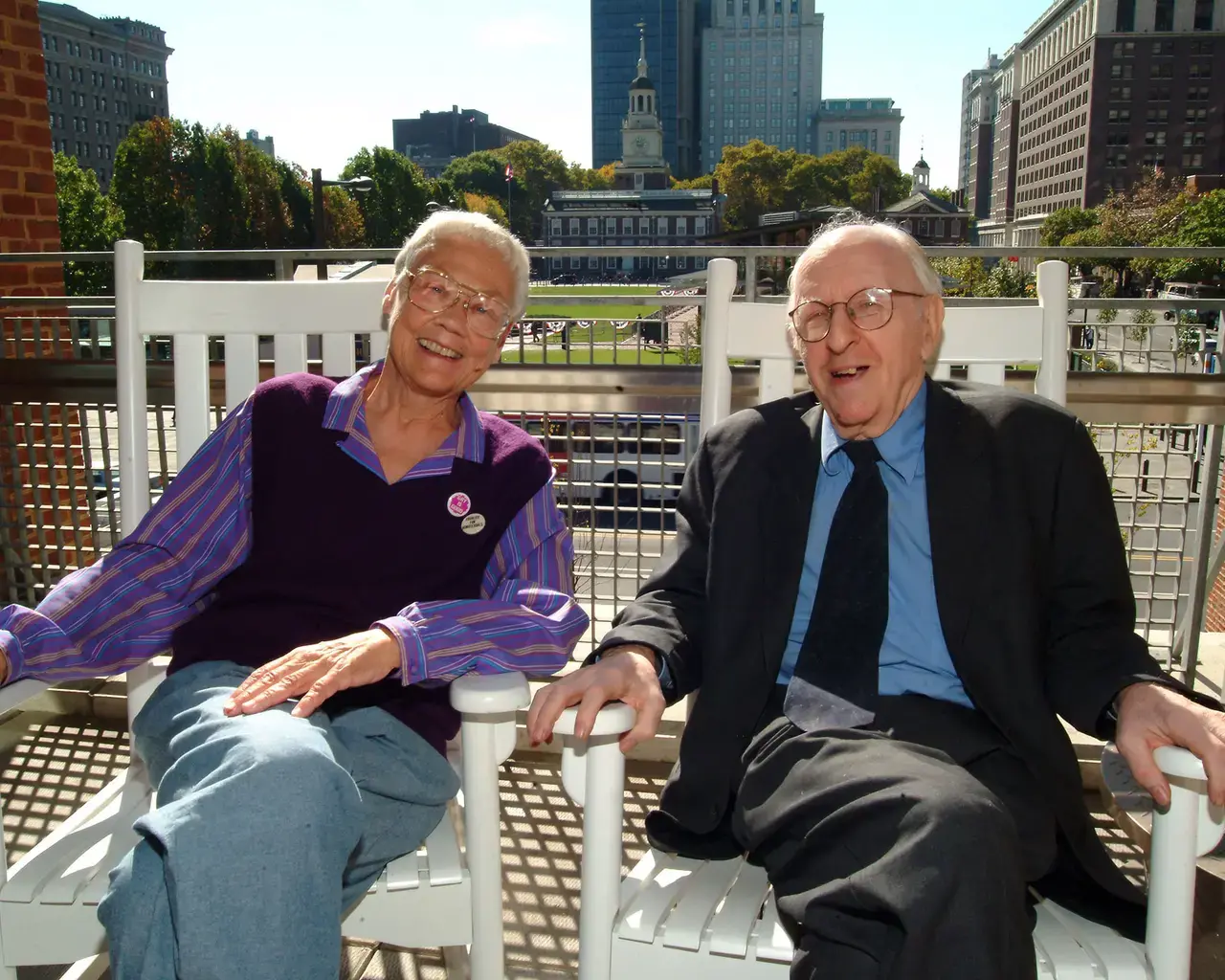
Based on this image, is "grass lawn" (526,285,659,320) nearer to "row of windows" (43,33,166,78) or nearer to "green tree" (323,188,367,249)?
"green tree" (323,188,367,249)

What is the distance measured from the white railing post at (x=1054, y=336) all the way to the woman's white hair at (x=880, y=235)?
0.30 m

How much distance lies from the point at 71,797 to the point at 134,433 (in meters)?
1.20

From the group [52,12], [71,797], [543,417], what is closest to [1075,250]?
[543,417]

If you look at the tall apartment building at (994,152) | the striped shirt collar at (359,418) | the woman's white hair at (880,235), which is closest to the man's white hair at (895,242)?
the woman's white hair at (880,235)

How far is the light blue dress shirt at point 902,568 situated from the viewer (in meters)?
1.47

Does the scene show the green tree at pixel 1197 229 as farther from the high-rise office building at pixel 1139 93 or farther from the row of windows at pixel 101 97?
the row of windows at pixel 101 97

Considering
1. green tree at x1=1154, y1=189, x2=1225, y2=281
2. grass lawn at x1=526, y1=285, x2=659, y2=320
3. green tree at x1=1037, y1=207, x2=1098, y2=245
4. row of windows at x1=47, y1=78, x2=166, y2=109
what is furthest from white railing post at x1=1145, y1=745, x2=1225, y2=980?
row of windows at x1=47, y1=78, x2=166, y2=109

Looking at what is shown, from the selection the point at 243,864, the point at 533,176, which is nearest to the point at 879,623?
A: the point at 243,864

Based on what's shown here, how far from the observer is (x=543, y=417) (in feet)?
8.87

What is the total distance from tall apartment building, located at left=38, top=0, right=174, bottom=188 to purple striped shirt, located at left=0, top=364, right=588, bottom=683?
78.9 meters

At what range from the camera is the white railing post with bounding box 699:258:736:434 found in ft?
6.14

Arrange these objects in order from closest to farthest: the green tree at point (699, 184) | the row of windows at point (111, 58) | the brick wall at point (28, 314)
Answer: the brick wall at point (28, 314), the row of windows at point (111, 58), the green tree at point (699, 184)

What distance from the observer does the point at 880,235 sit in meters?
1.59

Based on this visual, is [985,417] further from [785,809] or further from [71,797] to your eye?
[71,797]
